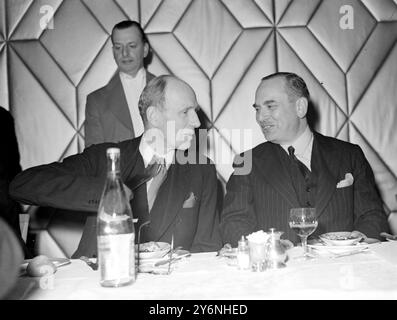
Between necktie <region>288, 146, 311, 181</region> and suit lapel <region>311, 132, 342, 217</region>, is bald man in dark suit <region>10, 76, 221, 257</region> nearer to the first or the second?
necktie <region>288, 146, 311, 181</region>

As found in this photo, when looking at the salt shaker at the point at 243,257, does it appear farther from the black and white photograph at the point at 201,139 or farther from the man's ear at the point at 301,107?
the man's ear at the point at 301,107

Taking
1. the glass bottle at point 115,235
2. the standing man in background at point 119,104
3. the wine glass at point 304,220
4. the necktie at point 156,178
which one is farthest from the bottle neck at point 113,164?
the standing man in background at point 119,104

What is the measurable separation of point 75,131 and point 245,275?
6.11 feet

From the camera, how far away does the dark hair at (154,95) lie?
2.14 m

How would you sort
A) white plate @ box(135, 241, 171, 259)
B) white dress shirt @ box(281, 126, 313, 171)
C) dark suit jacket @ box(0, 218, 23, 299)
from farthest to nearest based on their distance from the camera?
white dress shirt @ box(281, 126, 313, 171) → white plate @ box(135, 241, 171, 259) → dark suit jacket @ box(0, 218, 23, 299)

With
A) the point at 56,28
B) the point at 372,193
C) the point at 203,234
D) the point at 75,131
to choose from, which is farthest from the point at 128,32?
the point at 372,193

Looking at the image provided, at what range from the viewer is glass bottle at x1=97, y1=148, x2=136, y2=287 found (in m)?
1.00

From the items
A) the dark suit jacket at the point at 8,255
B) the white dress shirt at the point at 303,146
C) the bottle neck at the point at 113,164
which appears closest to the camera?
the dark suit jacket at the point at 8,255

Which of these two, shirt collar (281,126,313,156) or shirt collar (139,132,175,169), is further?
shirt collar (281,126,313,156)

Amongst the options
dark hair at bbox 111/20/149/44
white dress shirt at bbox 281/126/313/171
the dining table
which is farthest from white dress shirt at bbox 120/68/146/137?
the dining table

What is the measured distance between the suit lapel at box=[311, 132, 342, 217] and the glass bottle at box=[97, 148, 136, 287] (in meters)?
1.22

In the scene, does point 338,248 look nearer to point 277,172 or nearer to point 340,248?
point 340,248

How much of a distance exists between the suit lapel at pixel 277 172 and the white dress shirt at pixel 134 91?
2.69 ft

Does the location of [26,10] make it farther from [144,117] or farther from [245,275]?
[245,275]
